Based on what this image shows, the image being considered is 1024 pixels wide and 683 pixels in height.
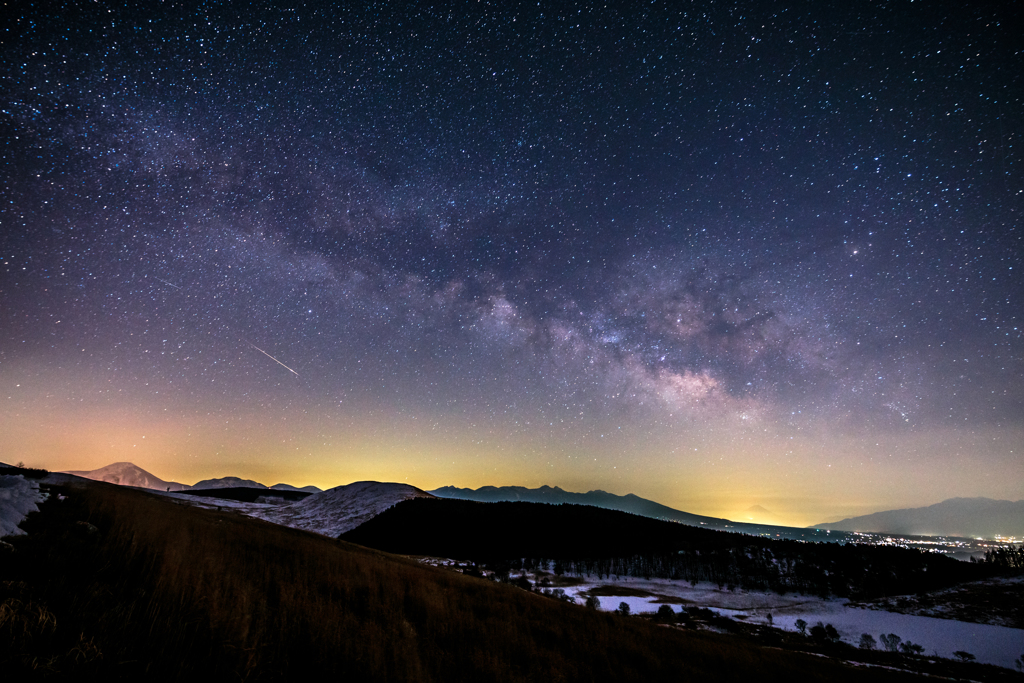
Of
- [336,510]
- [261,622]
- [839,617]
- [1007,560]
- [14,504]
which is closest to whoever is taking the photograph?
[261,622]

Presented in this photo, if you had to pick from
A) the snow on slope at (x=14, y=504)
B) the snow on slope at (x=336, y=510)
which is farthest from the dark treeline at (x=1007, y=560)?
the snow on slope at (x=336, y=510)

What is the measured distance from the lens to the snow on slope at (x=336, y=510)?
14912 centimetres

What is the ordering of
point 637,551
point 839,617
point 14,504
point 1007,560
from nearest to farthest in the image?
point 14,504, point 839,617, point 1007,560, point 637,551

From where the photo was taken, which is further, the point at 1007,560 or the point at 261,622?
the point at 1007,560

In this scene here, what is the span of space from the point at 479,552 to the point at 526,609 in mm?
Answer: 129861

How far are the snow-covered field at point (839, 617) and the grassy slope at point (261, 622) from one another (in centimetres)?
5350

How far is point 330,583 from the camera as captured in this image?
30.1 feet

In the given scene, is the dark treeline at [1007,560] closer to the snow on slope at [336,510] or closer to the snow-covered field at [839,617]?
the snow-covered field at [839,617]

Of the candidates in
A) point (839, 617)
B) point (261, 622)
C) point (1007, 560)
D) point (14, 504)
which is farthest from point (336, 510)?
point (1007, 560)

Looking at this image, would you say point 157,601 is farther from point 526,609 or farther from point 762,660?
point 762,660

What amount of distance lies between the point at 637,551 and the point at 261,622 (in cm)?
13946

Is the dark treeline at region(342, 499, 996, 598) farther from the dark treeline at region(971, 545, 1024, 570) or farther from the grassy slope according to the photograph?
the grassy slope

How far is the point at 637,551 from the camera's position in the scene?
124 meters

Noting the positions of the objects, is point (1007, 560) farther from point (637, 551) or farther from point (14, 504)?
point (14, 504)
